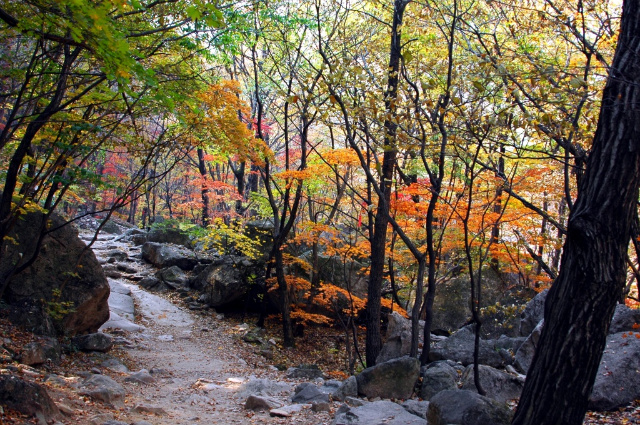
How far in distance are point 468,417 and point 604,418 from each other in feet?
6.57

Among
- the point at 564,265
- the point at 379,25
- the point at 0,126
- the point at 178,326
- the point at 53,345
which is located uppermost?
the point at 379,25

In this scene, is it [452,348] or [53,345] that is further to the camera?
[452,348]

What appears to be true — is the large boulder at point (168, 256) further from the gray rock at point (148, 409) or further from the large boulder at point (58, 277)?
the gray rock at point (148, 409)

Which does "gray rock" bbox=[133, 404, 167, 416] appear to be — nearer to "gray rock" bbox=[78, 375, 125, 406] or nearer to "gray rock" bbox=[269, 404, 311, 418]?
"gray rock" bbox=[78, 375, 125, 406]

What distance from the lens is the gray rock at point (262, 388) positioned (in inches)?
257

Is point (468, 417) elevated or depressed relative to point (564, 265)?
depressed

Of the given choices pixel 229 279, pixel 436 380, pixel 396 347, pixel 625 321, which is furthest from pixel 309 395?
pixel 229 279

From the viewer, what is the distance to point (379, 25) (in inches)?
388

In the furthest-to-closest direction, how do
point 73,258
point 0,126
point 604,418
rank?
point 0,126 → point 73,258 → point 604,418

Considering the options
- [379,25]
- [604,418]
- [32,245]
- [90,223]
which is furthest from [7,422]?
[90,223]

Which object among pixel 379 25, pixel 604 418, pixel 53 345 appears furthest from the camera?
pixel 379 25

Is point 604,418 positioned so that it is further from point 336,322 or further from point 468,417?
point 336,322

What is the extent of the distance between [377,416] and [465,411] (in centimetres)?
100

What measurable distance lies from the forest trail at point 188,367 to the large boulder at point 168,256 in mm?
631
